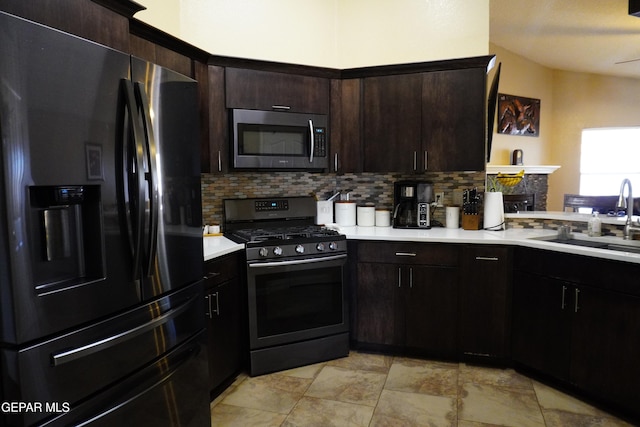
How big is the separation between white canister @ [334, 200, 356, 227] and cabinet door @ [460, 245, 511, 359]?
1.04 m

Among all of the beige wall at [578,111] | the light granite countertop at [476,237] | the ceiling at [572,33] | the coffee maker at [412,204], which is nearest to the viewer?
the light granite countertop at [476,237]

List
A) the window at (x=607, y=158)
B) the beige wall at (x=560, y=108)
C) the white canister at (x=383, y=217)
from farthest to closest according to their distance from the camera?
the beige wall at (x=560, y=108)
the window at (x=607, y=158)
the white canister at (x=383, y=217)

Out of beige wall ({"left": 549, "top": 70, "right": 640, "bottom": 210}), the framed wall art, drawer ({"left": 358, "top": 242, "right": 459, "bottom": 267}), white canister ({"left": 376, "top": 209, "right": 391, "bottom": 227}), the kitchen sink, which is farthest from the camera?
the framed wall art

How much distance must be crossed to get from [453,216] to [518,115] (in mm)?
3455

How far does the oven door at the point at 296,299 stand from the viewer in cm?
271

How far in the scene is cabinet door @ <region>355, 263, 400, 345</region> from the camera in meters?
2.99

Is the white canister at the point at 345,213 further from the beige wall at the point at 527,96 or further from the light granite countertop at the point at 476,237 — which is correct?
the beige wall at the point at 527,96

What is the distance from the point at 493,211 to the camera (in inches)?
123

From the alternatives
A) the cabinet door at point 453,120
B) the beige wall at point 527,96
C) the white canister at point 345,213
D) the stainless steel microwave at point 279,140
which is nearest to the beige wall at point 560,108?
the beige wall at point 527,96

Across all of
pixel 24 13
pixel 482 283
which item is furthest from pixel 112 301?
pixel 482 283

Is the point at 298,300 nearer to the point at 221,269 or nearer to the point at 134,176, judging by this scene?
the point at 221,269

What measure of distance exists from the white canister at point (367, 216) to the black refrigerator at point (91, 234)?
6.26 feet

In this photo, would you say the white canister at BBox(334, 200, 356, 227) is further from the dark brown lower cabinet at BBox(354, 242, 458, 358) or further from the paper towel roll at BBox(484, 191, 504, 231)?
the paper towel roll at BBox(484, 191, 504, 231)

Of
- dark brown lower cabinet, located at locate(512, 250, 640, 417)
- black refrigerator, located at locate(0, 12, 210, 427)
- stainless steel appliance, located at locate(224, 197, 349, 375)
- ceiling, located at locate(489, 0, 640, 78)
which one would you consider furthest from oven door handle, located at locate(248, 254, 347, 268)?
ceiling, located at locate(489, 0, 640, 78)
